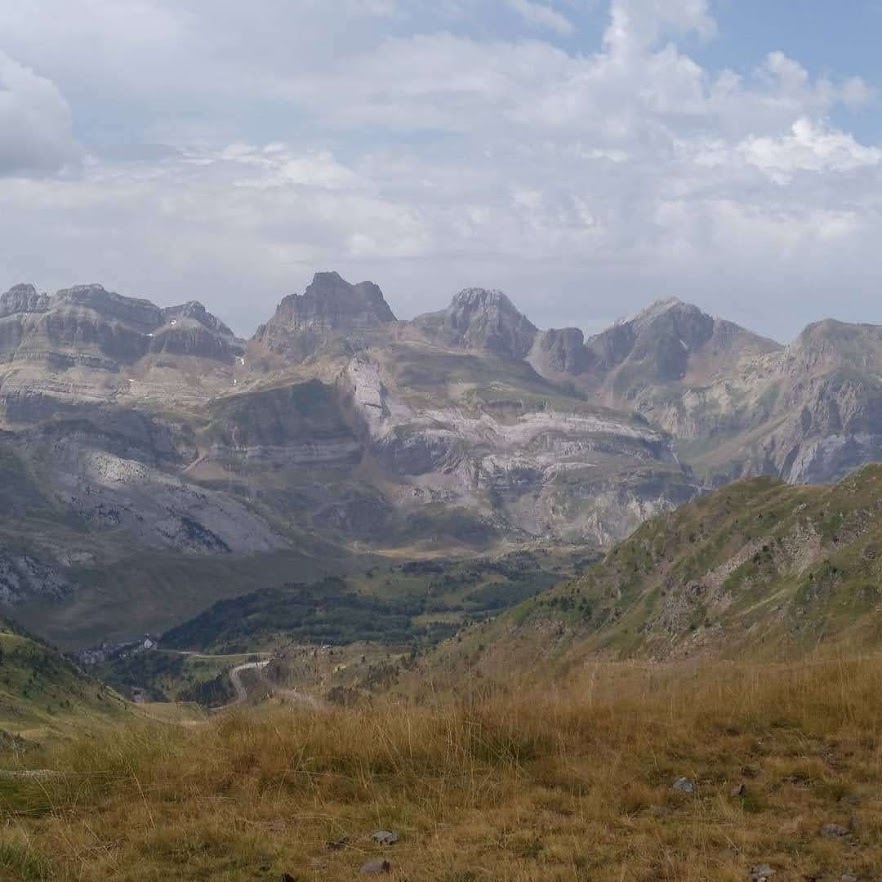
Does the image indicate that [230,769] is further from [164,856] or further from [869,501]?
[869,501]

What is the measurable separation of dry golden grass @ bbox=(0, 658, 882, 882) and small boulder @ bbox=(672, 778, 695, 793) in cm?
25

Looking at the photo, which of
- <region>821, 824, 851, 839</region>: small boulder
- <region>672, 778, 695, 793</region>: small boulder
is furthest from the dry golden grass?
<region>672, 778, 695, 793</region>: small boulder

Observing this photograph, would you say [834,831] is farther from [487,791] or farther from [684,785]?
[487,791]

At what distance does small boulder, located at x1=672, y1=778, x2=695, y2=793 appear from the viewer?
45.9 feet

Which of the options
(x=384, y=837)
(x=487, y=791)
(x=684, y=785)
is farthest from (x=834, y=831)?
(x=384, y=837)

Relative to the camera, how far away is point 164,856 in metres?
12.0

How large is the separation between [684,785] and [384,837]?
172 inches

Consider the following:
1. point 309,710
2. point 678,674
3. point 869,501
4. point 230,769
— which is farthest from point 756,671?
point 869,501

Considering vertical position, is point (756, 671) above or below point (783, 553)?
above

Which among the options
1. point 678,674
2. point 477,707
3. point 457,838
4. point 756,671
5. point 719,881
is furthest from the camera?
point 678,674

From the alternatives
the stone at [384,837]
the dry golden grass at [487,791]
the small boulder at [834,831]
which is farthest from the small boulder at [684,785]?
the stone at [384,837]

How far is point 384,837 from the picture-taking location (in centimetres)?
1251

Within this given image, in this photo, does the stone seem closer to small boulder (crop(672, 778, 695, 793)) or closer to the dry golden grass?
the dry golden grass

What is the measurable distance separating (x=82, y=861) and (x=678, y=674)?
14.7m
